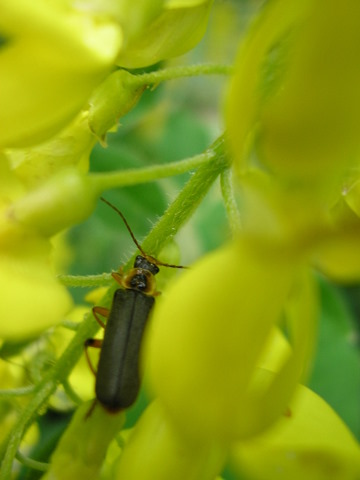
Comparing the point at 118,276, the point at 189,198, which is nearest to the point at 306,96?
the point at 189,198

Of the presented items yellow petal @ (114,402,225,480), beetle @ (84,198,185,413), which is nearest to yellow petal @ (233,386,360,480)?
yellow petal @ (114,402,225,480)

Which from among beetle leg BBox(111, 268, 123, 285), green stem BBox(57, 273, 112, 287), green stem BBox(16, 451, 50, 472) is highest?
green stem BBox(57, 273, 112, 287)

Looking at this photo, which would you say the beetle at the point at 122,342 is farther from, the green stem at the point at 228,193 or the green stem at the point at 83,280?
the green stem at the point at 228,193

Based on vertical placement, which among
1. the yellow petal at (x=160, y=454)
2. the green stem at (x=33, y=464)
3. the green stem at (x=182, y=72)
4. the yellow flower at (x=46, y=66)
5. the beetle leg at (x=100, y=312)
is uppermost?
the yellow flower at (x=46, y=66)

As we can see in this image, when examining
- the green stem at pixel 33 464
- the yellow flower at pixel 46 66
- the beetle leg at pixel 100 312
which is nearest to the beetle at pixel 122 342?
the beetle leg at pixel 100 312

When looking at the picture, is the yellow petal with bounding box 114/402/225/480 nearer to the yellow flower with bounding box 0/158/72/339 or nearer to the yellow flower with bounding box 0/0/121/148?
the yellow flower with bounding box 0/158/72/339

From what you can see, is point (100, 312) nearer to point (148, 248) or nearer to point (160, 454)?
point (148, 248)
